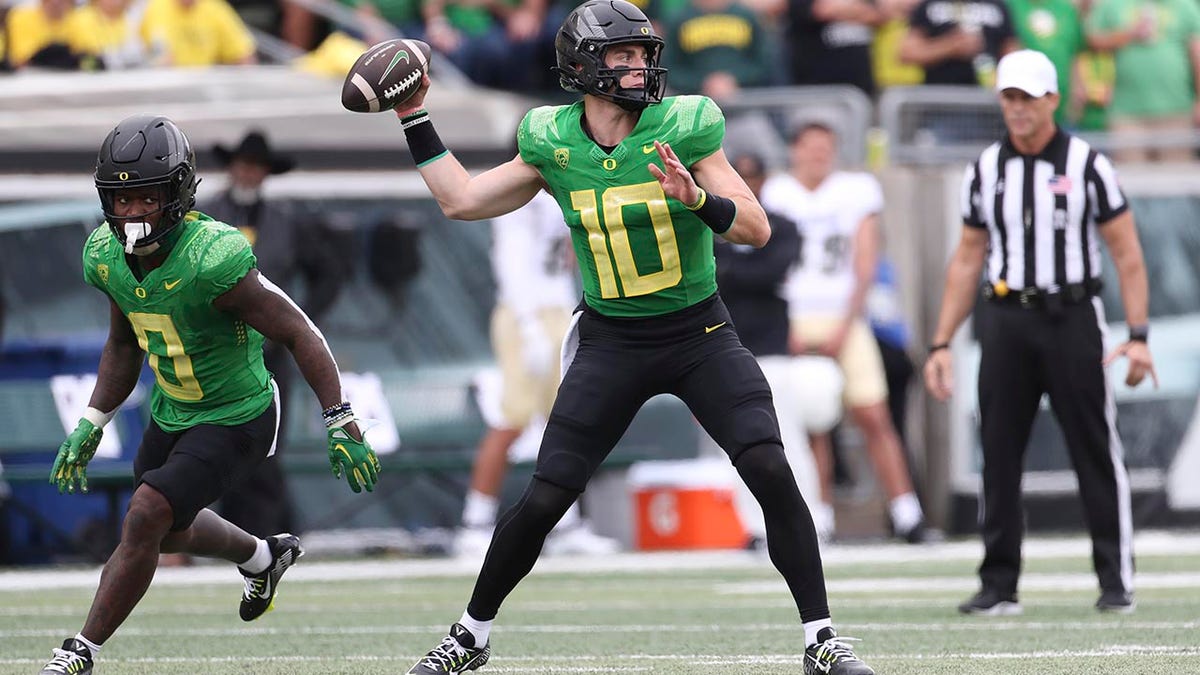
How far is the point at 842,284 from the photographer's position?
36.2ft

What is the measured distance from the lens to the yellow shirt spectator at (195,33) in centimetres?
1228

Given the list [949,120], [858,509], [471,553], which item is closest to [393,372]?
[471,553]

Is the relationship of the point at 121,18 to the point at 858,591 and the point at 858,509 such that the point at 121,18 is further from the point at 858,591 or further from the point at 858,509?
the point at 858,591

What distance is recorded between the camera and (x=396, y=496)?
1134 cm

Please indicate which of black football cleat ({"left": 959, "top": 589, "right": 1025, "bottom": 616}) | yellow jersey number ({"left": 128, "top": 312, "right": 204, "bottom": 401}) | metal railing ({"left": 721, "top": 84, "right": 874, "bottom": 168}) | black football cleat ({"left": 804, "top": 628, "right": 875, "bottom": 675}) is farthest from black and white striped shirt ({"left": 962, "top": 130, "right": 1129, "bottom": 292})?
metal railing ({"left": 721, "top": 84, "right": 874, "bottom": 168})

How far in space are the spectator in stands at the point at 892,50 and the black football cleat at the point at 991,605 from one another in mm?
5949

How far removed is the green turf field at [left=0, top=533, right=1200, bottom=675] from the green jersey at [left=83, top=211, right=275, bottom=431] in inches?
29.5

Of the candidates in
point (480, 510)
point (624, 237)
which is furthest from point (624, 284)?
point (480, 510)

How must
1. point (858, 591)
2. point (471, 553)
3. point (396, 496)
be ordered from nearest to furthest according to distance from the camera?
point (858, 591), point (471, 553), point (396, 496)

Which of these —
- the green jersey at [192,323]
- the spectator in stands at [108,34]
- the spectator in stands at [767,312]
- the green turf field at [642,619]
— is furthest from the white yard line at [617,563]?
the green jersey at [192,323]

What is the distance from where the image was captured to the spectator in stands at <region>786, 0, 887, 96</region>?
12.7 metres

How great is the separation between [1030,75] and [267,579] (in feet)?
10.1

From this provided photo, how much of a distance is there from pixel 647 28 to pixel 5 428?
5940mm

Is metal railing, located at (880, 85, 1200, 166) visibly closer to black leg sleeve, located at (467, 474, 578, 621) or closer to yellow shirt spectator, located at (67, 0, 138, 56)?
yellow shirt spectator, located at (67, 0, 138, 56)
